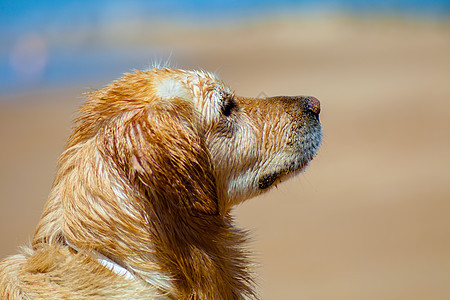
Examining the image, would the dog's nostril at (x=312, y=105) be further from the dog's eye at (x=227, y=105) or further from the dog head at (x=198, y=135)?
the dog's eye at (x=227, y=105)

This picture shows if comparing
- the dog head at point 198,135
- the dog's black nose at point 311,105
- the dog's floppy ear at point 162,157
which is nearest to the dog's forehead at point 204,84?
the dog head at point 198,135

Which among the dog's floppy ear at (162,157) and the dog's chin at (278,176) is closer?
the dog's floppy ear at (162,157)

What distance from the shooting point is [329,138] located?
563 inches

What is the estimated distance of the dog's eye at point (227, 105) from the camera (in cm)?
371

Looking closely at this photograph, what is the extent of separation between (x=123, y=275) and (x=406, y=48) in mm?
24803

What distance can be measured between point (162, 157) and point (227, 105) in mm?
767

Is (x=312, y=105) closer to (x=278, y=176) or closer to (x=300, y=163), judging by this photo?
(x=300, y=163)

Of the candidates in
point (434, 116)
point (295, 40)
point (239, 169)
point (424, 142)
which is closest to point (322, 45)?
point (295, 40)

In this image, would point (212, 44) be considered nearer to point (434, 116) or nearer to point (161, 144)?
point (434, 116)

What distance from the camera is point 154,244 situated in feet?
10.3

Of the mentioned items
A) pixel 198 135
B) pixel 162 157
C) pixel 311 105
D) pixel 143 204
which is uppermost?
pixel 311 105

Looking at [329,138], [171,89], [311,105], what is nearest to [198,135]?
[171,89]

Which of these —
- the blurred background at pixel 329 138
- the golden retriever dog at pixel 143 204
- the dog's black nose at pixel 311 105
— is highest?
the blurred background at pixel 329 138

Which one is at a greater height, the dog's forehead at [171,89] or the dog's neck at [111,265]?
the dog's forehead at [171,89]
